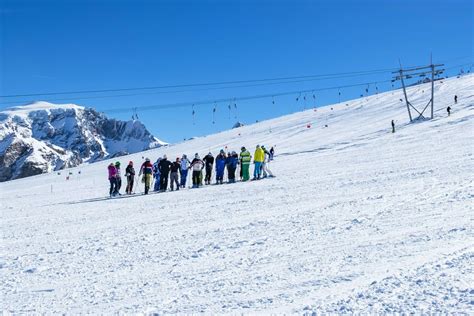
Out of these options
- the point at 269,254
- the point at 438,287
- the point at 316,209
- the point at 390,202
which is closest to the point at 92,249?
the point at 269,254

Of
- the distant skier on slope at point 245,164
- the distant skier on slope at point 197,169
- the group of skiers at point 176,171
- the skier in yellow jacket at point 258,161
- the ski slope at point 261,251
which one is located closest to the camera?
the ski slope at point 261,251

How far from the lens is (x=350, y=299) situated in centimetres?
504

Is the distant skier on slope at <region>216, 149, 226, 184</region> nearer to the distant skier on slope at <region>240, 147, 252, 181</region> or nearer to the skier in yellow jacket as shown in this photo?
the distant skier on slope at <region>240, 147, 252, 181</region>

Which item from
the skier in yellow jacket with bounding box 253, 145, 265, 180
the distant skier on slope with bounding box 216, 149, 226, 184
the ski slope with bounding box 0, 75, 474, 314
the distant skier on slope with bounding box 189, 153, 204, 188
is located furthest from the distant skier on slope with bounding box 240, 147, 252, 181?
the ski slope with bounding box 0, 75, 474, 314

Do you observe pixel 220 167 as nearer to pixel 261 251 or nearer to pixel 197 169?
pixel 197 169

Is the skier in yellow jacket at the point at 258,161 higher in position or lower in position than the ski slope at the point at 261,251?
higher

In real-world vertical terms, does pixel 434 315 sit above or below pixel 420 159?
below

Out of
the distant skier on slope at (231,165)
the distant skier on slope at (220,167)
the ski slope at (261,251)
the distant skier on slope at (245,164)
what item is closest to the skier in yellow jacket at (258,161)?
the distant skier on slope at (245,164)

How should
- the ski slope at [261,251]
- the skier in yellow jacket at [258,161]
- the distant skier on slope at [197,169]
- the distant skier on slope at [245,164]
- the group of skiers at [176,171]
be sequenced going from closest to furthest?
the ski slope at [261,251]
the group of skiers at [176,171]
the distant skier on slope at [197,169]
the distant skier on slope at [245,164]
the skier in yellow jacket at [258,161]

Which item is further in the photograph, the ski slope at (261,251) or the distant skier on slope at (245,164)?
the distant skier on slope at (245,164)

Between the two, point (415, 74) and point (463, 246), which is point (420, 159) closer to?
point (463, 246)

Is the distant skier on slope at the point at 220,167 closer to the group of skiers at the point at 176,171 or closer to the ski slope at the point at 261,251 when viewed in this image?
the group of skiers at the point at 176,171

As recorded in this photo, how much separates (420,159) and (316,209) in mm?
10656

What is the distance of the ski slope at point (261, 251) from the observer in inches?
208
